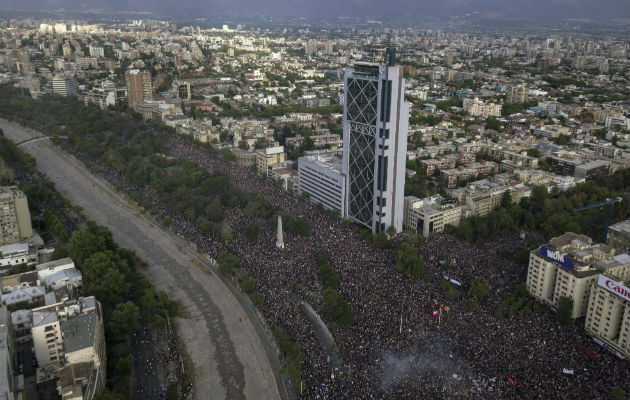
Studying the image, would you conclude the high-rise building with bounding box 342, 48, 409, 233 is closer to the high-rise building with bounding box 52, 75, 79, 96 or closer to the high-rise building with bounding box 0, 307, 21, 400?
the high-rise building with bounding box 0, 307, 21, 400

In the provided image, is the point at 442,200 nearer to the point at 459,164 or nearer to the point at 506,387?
the point at 459,164

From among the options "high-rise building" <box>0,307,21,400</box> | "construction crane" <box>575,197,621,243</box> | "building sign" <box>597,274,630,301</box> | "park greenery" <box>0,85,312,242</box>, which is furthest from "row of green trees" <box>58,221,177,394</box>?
"construction crane" <box>575,197,621,243</box>

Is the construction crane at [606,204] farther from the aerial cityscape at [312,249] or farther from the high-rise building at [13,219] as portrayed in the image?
the high-rise building at [13,219]

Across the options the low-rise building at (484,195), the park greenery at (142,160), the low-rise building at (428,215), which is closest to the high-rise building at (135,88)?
the park greenery at (142,160)

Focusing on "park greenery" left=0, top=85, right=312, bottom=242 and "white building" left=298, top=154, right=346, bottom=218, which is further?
"white building" left=298, top=154, right=346, bottom=218

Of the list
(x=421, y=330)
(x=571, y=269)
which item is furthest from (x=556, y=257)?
(x=421, y=330)

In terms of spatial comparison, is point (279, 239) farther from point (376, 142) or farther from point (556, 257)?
point (556, 257)
